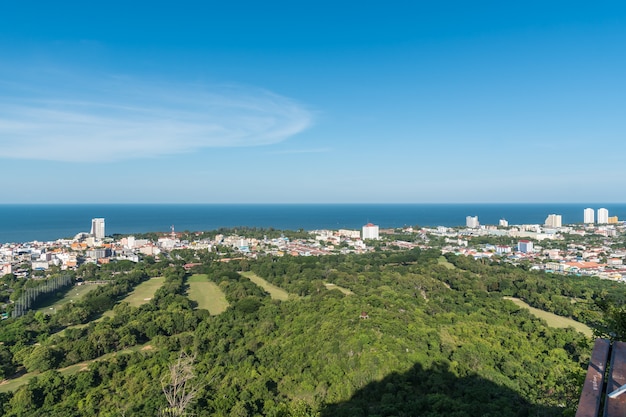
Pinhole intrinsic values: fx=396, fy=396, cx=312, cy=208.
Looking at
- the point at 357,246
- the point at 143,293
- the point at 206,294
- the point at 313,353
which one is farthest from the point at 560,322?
the point at 357,246

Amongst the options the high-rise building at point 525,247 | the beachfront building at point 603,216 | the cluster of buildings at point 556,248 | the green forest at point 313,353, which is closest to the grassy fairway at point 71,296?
the green forest at point 313,353

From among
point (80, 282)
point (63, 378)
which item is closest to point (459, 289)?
point (63, 378)

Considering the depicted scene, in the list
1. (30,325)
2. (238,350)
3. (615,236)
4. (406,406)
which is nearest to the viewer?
(406,406)

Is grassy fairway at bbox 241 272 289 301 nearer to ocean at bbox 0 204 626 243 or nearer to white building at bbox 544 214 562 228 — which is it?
ocean at bbox 0 204 626 243

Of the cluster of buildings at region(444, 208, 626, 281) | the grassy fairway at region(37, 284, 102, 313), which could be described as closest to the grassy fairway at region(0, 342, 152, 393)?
the grassy fairway at region(37, 284, 102, 313)

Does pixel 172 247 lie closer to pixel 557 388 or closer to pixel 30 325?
pixel 30 325

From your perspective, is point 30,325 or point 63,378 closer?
point 63,378

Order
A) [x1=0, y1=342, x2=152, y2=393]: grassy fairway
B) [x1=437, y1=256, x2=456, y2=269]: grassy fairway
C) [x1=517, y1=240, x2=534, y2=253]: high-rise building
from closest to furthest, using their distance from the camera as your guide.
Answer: [x1=0, y1=342, x2=152, y2=393]: grassy fairway → [x1=437, y1=256, x2=456, y2=269]: grassy fairway → [x1=517, y1=240, x2=534, y2=253]: high-rise building
